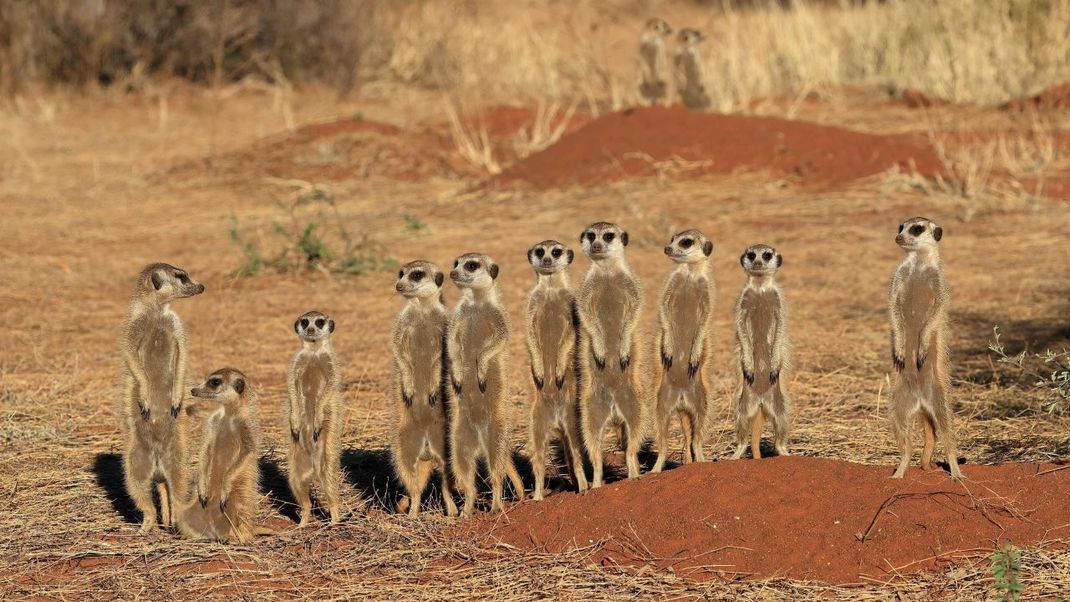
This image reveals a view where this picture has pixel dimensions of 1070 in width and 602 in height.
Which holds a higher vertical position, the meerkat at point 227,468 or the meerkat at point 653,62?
the meerkat at point 653,62

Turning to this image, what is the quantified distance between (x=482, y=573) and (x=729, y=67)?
62.5ft

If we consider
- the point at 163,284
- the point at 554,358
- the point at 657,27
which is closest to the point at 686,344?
the point at 554,358

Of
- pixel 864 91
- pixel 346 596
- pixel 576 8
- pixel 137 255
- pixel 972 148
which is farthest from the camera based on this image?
pixel 576 8

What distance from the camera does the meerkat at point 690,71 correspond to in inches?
819

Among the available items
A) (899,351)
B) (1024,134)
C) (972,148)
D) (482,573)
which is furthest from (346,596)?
(1024,134)

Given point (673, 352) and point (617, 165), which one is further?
point (617, 165)

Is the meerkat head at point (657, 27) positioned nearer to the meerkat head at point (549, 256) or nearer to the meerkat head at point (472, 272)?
Answer: the meerkat head at point (549, 256)

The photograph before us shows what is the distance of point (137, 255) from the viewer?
15148 millimetres

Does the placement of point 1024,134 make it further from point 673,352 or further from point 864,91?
point 673,352

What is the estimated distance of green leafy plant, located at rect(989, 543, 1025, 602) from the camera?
5.13 m

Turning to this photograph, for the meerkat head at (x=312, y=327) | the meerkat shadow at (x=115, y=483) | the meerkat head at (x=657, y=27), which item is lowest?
the meerkat shadow at (x=115, y=483)

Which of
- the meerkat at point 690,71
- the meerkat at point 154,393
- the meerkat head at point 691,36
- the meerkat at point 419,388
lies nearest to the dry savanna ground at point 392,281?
the meerkat at point 419,388

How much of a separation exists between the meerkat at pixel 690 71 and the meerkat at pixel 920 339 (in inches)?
559

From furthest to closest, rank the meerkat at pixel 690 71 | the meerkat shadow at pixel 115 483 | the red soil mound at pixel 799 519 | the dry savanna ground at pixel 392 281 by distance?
the meerkat at pixel 690 71 < the meerkat shadow at pixel 115 483 < the dry savanna ground at pixel 392 281 < the red soil mound at pixel 799 519
